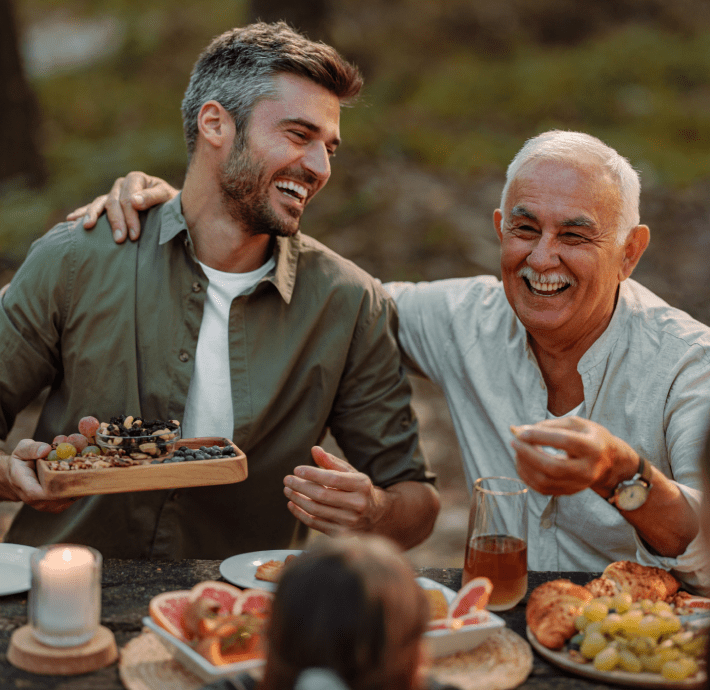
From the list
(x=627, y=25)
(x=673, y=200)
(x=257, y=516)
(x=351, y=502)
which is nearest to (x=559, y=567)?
(x=351, y=502)

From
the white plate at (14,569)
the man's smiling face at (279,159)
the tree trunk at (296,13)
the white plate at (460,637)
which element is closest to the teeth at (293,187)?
the man's smiling face at (279,159)

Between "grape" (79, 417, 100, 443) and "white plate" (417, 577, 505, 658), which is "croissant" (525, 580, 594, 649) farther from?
"grape" (79, 417, 100, 443)

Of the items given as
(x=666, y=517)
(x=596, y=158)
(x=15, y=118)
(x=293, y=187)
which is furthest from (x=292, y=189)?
(x=15, y=118)

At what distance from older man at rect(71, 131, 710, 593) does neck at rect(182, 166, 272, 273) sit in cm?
18

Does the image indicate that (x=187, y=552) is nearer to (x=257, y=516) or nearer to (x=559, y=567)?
(x=257, y=516)

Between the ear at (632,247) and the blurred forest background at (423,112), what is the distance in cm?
263

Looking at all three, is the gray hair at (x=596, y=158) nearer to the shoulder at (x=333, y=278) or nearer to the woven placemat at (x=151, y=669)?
the shoulder at (x=333, y=278)

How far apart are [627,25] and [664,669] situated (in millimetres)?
10253

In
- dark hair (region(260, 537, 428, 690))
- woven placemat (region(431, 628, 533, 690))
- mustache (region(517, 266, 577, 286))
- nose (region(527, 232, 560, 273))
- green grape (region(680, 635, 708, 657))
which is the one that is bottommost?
woven placemat (region(431, 628, 533, 690))

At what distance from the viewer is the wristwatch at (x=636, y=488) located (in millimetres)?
2121

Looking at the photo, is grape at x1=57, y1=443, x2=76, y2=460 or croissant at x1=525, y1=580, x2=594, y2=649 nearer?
croissant at x1=525, y1=580, x2=594, y2=649

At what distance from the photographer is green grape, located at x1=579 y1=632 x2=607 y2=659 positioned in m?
1.75

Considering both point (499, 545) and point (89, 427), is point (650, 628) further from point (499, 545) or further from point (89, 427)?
point (89, 427)

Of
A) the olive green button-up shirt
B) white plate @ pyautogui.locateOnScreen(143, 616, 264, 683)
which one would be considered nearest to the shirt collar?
the olive green button-up shirt
